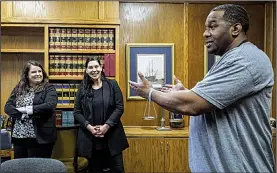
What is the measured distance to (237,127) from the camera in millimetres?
1454

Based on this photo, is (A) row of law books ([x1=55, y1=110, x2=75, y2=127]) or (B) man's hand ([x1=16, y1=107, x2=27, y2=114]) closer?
(B) man's hand ([x1=16, y1=107, x2=27, y2=114])

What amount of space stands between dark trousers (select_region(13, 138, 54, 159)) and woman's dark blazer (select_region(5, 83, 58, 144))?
2.5 inches

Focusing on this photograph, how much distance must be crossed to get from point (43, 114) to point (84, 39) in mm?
1125

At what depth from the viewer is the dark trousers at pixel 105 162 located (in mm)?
3646

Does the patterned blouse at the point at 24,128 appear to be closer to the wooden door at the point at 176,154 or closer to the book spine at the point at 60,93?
the book spine at the point at 60,93

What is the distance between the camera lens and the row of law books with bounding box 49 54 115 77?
4.24 m

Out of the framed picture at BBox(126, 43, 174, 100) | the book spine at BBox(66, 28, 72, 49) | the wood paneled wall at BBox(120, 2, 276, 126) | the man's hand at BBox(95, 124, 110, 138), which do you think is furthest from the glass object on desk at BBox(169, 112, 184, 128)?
the book spine at BBox(66, 28, 72, 49)

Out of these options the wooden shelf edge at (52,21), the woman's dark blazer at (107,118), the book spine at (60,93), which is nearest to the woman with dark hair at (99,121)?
the woman's dark blazer at (107,118)

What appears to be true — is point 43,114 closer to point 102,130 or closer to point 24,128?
point 24,128

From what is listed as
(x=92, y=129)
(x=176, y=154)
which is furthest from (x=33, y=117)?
(x=176, y=154)

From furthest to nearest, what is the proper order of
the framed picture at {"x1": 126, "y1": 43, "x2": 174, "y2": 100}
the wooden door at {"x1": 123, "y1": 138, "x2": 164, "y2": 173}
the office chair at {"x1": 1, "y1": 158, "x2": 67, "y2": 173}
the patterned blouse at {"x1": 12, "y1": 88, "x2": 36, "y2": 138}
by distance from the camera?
the framed picture at {"x1": 126, "y1": 43, "x2": 174, "y2": 100}, the wooden door at {"x1": 123, "y1": 138, "x2": 164, "y2": 173}, the patterned blouse at {"x1": 12, "y1": 88, "x2": 36, "y2": 138}, the office chair at {"x1": 1, "y1": 158, "x2": 67, "y2": 173}

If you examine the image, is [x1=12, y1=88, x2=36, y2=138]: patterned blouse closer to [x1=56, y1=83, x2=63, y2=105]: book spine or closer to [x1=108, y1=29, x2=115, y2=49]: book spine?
[x1=56, y1=83, x2=63, y2=105]: book spine

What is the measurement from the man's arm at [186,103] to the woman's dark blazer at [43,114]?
2173mm

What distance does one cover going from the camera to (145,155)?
415cm
